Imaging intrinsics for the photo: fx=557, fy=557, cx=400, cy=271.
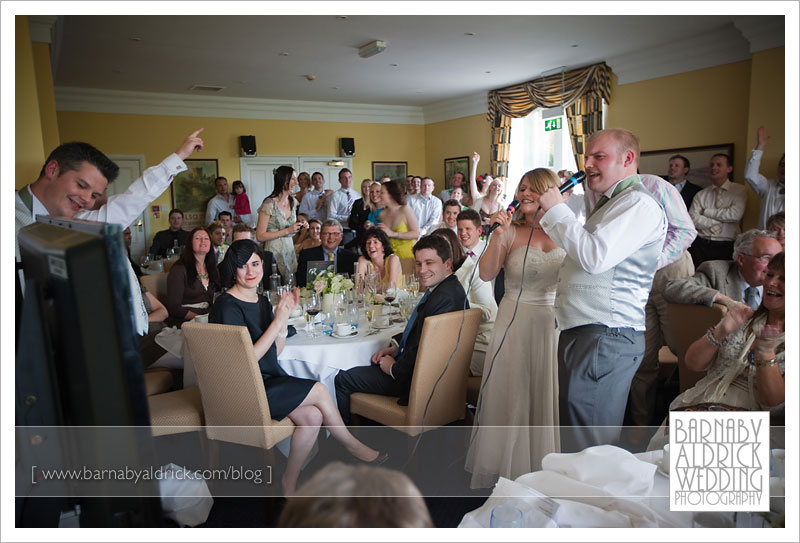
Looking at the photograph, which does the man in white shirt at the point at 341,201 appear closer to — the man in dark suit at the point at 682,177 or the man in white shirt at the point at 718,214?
the man in dark suit at the point at 682,177

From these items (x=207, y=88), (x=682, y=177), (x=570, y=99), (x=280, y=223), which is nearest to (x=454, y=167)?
(x=570, y=99)

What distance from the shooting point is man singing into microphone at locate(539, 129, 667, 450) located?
202cm

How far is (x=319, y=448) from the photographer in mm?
2979

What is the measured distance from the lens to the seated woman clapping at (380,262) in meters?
4.23

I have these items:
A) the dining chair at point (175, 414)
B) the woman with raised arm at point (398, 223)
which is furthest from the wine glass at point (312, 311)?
the woman with raised arm at point (398, 223)

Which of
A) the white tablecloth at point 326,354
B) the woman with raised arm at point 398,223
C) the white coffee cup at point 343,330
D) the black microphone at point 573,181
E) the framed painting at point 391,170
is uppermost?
the framed painting at point 391,170

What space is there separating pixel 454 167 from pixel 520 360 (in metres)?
9.27

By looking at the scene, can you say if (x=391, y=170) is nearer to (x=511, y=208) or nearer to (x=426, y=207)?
(x=426, y=207)

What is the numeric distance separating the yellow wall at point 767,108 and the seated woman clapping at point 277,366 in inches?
224

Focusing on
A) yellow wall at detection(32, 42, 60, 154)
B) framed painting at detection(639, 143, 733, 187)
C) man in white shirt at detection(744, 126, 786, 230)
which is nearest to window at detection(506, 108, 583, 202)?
framed painting at detection(639, 143, 733, 187)

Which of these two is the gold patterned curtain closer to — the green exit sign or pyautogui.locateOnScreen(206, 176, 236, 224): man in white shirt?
the green exit sign

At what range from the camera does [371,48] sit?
21.9 ft

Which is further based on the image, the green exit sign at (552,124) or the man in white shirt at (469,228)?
the green exit sign at (552,124)

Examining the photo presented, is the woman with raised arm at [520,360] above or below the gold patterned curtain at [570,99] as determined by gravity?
below
